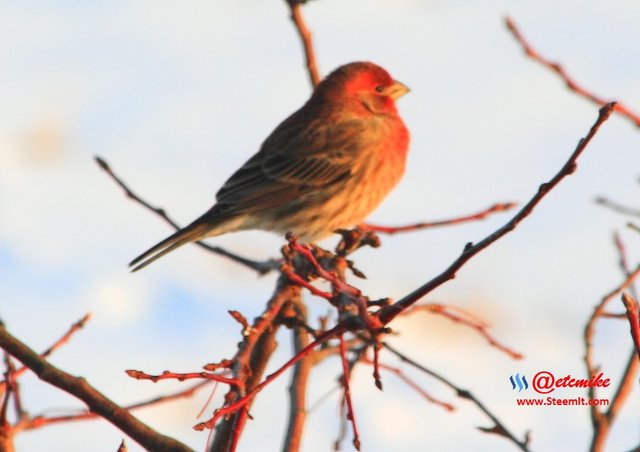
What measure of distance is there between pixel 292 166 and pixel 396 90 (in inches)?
39.1

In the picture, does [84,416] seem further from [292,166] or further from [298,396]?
[292,166]

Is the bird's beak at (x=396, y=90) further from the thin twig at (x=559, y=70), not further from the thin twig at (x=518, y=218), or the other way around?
the thin twig at (x=518, y=218)

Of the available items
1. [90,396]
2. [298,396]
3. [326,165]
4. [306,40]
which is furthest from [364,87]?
[90,396]

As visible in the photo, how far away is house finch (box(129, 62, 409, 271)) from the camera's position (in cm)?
689

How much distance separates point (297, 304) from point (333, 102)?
10.1ft

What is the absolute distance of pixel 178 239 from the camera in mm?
6168

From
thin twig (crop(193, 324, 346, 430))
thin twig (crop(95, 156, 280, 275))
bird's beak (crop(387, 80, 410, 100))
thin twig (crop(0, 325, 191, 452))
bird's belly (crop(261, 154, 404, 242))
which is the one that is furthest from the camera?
bird's beak (crop(387, 80, 410, 100))

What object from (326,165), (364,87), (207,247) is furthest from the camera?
(364,87)

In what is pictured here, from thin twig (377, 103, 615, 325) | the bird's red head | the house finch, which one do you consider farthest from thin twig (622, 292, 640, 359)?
the bird's red head

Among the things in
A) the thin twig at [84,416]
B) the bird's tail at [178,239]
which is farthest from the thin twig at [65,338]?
the bird's tail at [178,239]

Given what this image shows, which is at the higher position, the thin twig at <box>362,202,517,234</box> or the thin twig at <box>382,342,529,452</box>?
the thin twig at <box>362,202,517,234</box>

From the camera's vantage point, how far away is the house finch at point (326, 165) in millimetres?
6891

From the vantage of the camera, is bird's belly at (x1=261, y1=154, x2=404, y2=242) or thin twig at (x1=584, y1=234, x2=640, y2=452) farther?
bird's belly at (x1=261, y1=154, x2=404, y2=242)

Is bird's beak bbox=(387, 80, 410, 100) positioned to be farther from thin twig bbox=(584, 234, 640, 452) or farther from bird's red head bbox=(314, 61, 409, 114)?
thin twig bbox=(584, 234, 640, 452)
